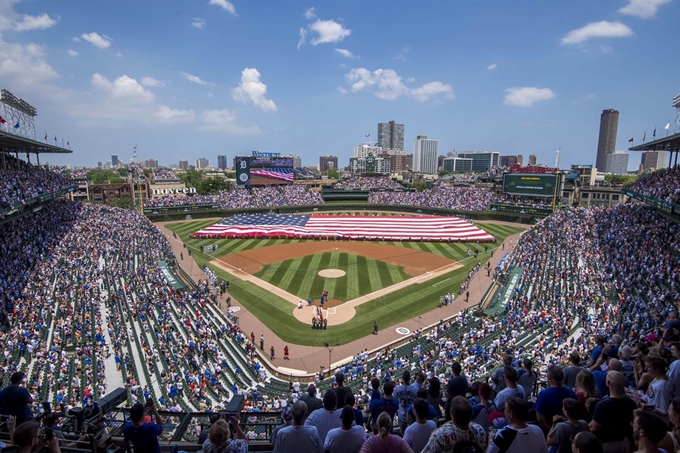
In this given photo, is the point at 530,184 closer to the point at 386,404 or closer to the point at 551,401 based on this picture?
the point at 551,401

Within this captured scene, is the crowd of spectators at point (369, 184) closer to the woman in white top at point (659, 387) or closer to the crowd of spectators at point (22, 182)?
the crowd of spectators at point (22, 182)

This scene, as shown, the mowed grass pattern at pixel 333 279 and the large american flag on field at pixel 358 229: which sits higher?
the large american flag on field at pixel 358 229

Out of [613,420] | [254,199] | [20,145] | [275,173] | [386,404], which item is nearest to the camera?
[613,420]

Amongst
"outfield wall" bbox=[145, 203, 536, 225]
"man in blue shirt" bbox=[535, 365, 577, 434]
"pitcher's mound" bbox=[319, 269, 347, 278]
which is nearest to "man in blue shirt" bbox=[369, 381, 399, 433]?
"man in blue shirt" bbox=[535, 365, 577, 434]

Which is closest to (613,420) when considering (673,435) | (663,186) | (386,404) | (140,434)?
(673,435)

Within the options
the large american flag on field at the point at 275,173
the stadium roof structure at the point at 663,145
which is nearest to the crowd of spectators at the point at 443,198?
the large american flag on field at the point at 275,173
